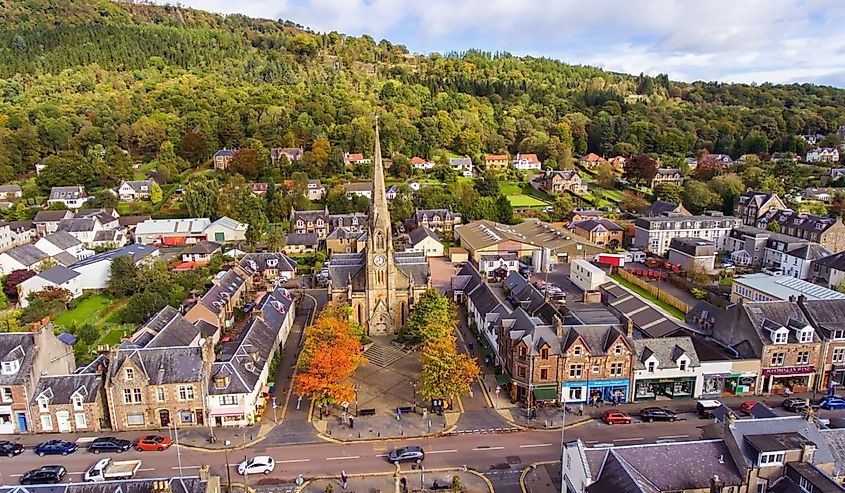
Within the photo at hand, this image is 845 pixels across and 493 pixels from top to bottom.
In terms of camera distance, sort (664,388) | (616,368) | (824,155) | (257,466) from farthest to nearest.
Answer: (824,155) → (664,388) → (616,368) → (257,466)

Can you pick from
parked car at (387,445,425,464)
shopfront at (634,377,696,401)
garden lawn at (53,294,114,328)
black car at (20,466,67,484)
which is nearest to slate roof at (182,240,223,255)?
garden lawn at (53,294,114,328)

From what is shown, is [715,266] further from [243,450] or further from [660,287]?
[243,450]

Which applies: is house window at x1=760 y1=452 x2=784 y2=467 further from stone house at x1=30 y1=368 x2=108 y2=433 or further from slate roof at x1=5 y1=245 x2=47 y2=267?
slate roof at x1=5 y1=245 x2=47 y2=267

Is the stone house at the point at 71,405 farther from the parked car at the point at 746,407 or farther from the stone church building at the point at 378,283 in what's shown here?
the parked car at the point at 746,407

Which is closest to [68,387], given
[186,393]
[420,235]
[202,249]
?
[186,393]

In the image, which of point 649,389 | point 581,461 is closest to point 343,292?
point 649,389

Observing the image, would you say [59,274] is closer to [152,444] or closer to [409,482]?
[152,444]
